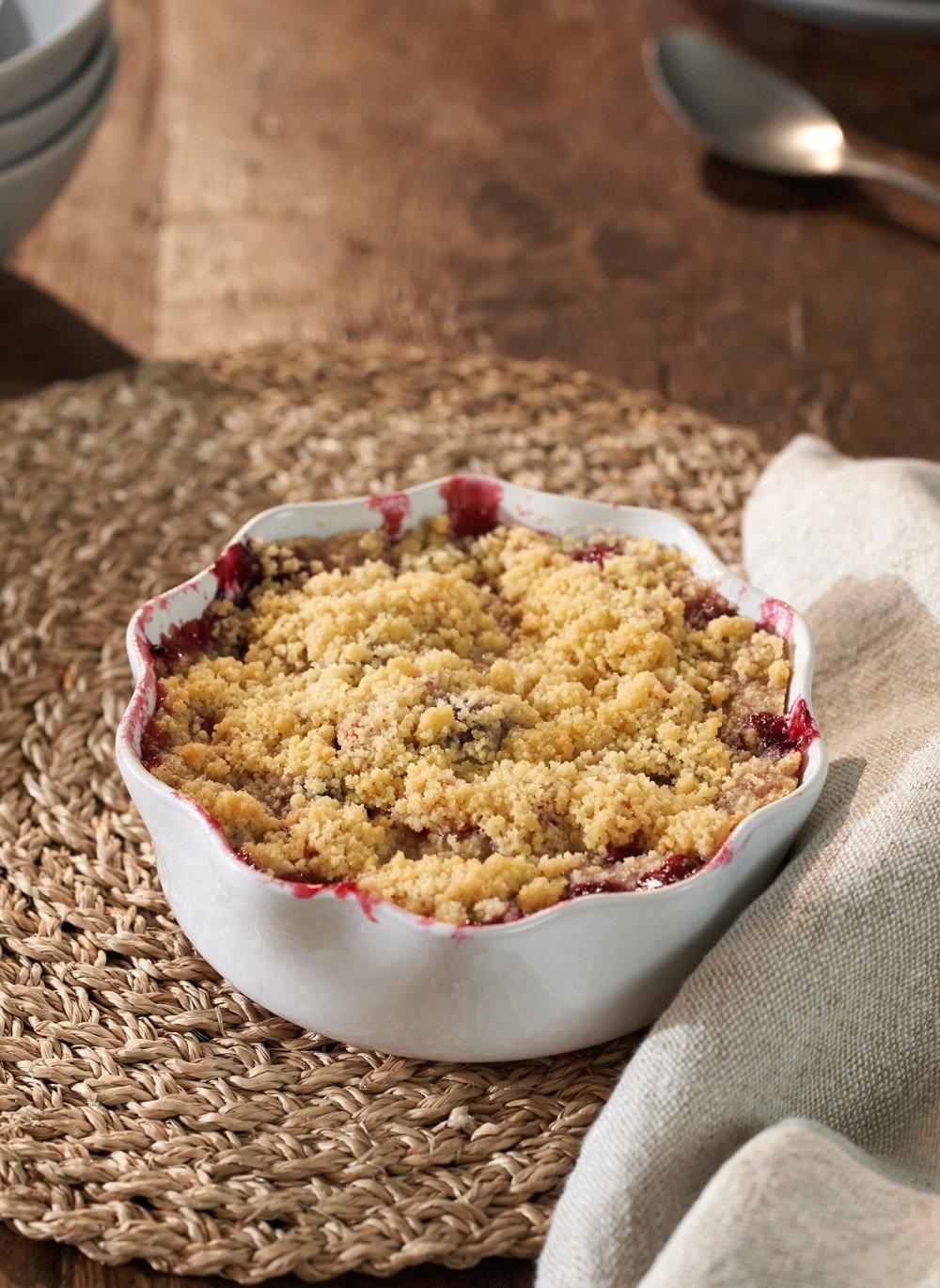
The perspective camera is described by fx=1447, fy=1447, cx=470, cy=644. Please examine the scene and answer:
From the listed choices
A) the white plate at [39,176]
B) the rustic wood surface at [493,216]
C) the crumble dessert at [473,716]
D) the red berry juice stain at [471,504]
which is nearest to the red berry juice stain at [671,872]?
the crumble dessert at [473,716]

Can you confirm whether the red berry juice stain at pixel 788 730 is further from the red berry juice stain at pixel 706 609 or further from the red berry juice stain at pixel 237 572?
→ the red berry juice stain at pixel 237 572

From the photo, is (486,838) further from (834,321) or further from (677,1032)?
(834,321)

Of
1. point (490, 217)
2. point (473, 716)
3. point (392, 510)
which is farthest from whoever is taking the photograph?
point (490, 217)

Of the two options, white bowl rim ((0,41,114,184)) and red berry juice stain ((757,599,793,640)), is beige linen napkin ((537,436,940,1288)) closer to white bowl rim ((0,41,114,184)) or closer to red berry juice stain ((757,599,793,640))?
red berry juice stain ((757,599,793,640))

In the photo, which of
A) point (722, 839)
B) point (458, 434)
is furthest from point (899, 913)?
point (458, 434)

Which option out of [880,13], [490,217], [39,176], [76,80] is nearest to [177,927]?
[39,176]

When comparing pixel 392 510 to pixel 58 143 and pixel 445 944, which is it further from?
pixel 58 143
